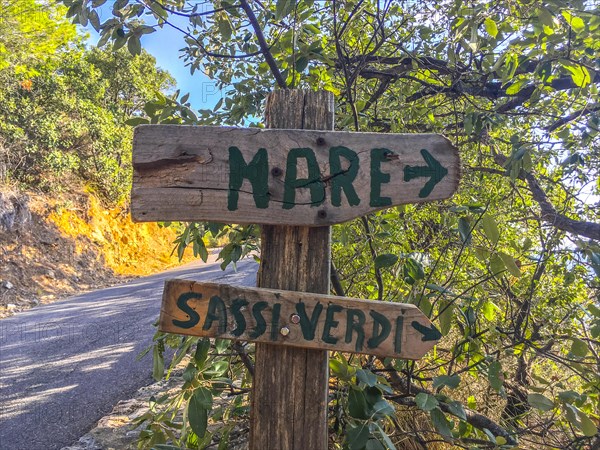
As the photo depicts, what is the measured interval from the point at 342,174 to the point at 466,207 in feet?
2.00

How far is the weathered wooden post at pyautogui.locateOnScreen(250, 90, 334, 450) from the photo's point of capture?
1267 millimetres

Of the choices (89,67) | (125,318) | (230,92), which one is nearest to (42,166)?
(89,67)

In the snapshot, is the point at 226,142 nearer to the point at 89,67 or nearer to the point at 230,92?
the point at 230,92

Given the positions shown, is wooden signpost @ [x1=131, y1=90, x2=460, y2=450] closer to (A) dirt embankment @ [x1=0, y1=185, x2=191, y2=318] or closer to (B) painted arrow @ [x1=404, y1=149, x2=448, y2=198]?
(B) painted arrow @ [x1=404, y1=149, x2=448, y2=198]

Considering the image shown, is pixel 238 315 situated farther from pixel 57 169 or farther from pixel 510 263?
pixel 57 169

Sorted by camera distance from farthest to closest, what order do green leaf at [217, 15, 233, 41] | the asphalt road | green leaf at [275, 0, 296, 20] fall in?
1. the asphalt road
2. green leaf at [217, 15, 233, 41]
3. green leaf at [275, 0, 296, 20]

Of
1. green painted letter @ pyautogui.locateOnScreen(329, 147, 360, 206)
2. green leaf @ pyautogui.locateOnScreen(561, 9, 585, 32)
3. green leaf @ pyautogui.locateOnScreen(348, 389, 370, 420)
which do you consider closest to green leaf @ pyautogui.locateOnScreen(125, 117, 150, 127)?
green painted letter @ pyautogui.locateOnScreen(329, 147, 360, 206)

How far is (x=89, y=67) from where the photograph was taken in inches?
496

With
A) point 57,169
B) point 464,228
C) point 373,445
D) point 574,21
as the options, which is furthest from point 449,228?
point 57,169

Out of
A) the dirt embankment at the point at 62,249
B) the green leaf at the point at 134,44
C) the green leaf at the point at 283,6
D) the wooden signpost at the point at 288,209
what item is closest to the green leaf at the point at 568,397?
the wooden signpost at the point at 288,209

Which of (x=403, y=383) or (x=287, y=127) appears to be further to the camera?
(x=403, y=383)

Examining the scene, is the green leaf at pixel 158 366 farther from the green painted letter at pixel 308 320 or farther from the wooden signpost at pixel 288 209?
the green painted letter at pixel 308 320

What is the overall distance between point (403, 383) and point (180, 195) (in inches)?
60.5

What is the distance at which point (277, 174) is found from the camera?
1.24 m
